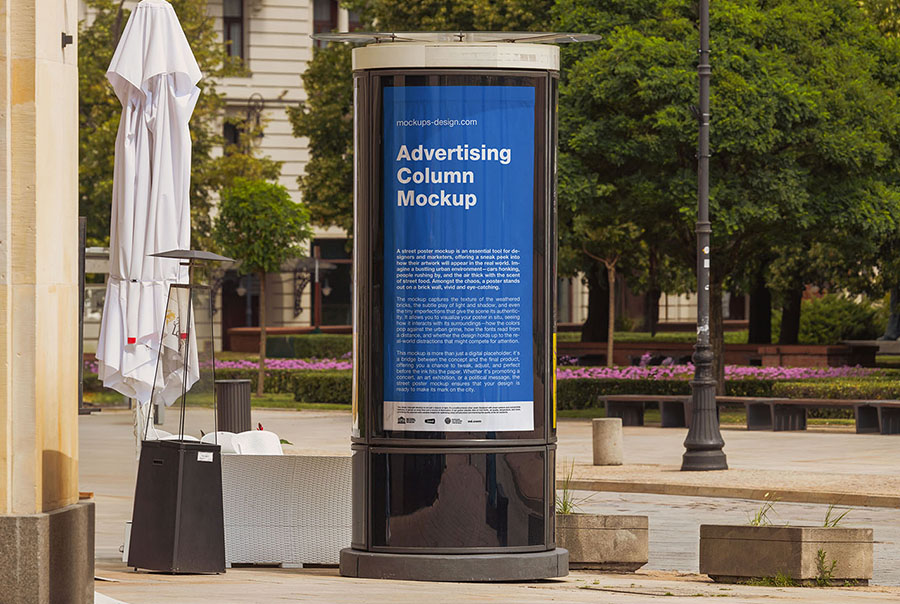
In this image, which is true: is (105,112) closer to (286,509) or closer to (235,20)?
(235,20)

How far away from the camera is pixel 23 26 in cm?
819

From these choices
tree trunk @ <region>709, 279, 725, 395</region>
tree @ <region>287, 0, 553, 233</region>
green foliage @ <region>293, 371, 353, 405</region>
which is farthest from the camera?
tree @ <region>287, 0, 553, 233</region>

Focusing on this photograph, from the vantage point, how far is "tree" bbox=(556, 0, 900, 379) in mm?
28828

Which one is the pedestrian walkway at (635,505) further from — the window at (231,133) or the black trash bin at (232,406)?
the window at (231,133)

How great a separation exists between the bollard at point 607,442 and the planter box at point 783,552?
10.1 meters

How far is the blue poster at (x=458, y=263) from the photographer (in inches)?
395

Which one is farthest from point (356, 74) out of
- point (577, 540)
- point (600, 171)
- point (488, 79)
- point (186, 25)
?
point (186, 25)

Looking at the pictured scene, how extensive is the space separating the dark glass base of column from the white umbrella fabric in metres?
3.23

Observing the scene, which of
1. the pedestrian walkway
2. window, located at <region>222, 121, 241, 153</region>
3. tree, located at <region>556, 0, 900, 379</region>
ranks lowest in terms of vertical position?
the pedestrian walkway

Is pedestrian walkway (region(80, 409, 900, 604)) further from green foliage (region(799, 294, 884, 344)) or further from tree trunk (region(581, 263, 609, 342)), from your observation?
green foliage (region(799, 294, 884, 344))

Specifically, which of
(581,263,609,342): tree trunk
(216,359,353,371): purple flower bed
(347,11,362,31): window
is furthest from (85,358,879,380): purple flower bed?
(347,11,362,31): window

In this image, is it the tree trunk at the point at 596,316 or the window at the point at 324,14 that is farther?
the window at the point at 324,14

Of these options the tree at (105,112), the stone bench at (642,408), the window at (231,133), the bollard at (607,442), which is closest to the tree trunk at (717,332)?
the stone bench at (642,408)

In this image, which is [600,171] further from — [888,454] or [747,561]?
[747,561]
